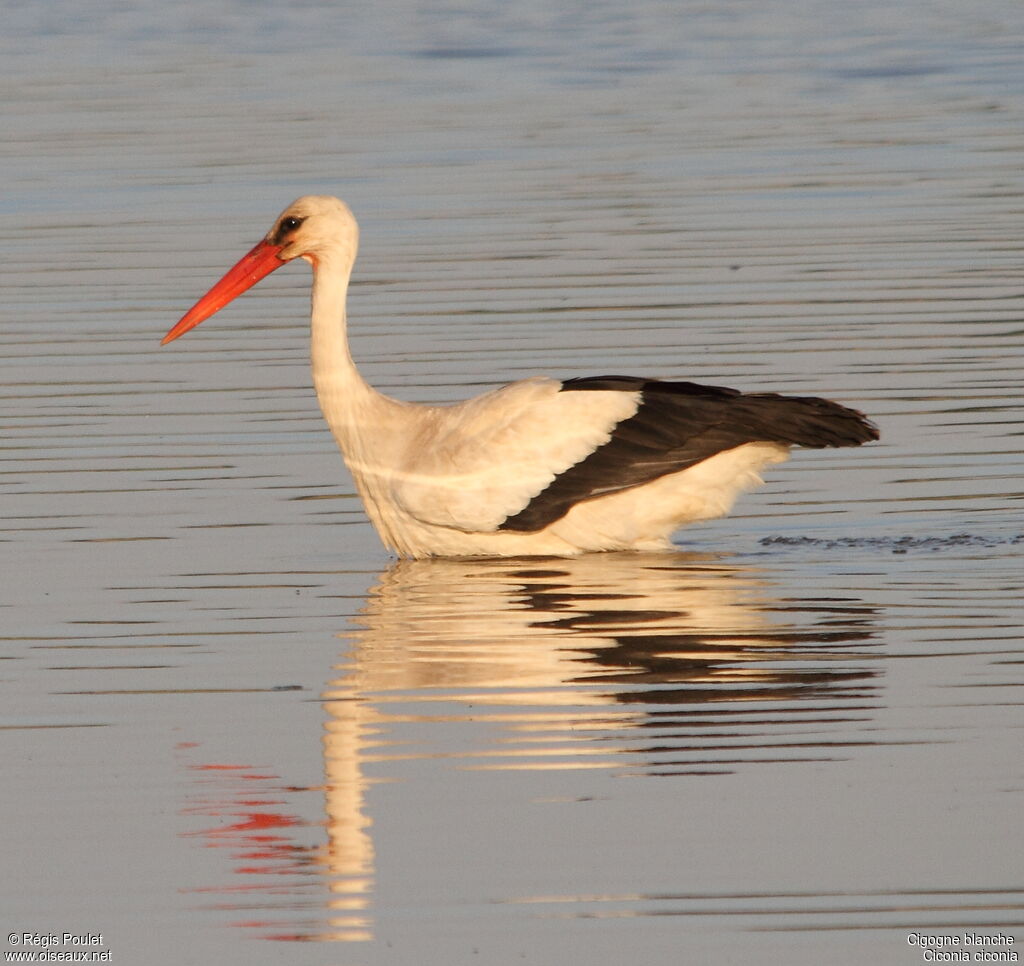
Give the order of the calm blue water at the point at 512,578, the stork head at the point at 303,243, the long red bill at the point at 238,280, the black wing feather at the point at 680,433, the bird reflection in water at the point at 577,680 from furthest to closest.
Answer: the long red bill at the point at 238,280 < the stork head at the point at 303,243 < the black wing feather at the point at 680,433 < the bird reflection in water at the point at 577,680 < the calm blue water at the point at 512,578

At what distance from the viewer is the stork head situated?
40.6ft

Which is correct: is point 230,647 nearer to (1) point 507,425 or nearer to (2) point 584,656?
(2) point 584,656

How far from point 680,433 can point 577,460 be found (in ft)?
1.55

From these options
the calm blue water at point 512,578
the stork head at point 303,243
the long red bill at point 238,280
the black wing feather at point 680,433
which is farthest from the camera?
the long red bill at point 238,280

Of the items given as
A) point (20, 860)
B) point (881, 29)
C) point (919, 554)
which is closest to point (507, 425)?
point (919, 554)

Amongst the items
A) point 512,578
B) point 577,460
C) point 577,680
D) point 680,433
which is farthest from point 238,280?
point 577,680

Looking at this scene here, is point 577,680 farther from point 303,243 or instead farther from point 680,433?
point 303,243

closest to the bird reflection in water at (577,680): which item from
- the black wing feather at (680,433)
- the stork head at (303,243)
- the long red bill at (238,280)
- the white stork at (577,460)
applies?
the white stork at (577,460)

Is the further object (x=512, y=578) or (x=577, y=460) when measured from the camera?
(x=577, y=460)

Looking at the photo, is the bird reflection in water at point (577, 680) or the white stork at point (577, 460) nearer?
the bird reflection in water at point (577, 680)

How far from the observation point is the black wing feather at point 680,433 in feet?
36.8

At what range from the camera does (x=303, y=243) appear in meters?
12.5

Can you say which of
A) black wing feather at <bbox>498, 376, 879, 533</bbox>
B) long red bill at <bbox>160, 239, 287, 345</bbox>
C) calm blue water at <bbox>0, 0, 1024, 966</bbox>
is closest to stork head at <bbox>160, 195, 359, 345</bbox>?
long red bill at <bbox>160, 239, 287, 345</bbox>

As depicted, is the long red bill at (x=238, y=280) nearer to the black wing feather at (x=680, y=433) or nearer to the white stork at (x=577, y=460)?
the white stork at (x=577, y=460)
